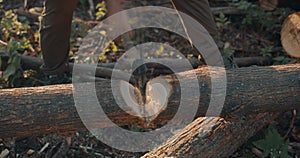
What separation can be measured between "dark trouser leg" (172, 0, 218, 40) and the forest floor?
186 mm

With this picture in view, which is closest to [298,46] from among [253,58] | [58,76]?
[253,58]

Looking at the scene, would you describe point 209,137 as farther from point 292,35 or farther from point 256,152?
point 292,35

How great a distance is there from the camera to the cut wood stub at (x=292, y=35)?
2.76 m

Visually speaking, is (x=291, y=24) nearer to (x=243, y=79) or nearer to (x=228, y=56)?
(x=228, y=56)

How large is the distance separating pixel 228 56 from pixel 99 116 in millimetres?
985

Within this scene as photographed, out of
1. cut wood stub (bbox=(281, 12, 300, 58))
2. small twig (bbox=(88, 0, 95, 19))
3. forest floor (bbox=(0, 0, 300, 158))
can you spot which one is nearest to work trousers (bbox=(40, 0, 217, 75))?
forest floor (bbox=(0, 0, 300, 158))

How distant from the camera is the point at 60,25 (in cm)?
275

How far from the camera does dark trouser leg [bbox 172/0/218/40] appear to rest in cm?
262

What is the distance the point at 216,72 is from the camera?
2188mm

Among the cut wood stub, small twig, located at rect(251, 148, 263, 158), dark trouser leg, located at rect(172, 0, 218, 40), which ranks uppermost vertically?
dark trouser leg, located at rect(172, 0, 218, 40)

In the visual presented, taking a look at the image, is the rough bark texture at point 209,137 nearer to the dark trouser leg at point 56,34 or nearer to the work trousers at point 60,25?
the work trousers at point 60,25

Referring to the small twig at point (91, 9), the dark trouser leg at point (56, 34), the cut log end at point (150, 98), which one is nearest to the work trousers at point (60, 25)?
the dark trouser leg at point (56, 34)

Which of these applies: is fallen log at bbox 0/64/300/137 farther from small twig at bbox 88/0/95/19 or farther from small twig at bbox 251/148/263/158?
small twig at bbox 88/0/95/19

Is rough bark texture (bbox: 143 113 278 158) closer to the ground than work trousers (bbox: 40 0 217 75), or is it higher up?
closer to the ground
